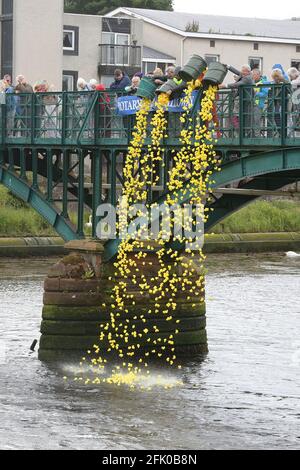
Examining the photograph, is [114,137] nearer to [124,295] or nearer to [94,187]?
[94,187]

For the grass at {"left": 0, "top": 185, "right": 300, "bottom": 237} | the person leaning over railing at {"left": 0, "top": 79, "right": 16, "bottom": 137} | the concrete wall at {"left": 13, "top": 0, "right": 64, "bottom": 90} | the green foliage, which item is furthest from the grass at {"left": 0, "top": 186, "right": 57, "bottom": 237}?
the person leaning over railing at {"left": 0, "top": 79, "right": 16, "bottom": 137}

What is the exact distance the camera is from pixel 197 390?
34094 millimetres

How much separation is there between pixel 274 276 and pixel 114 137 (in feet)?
71.9

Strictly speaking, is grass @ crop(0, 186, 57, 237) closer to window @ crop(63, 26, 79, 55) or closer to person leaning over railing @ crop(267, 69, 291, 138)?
window @ crop(63, 26, 79, 55)

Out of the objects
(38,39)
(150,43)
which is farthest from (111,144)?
(150,43)

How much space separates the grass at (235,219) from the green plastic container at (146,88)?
3318 centimetres

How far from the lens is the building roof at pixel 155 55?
85812mm

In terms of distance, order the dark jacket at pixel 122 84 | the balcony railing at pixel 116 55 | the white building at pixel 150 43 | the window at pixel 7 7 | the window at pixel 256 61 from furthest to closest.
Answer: the window at pixel 256 61 < the balcony railing at pixel 116 55 < the white building at pixel 150 43 < the window at pixel 7 7 < the dark jacket at pixel 122 84

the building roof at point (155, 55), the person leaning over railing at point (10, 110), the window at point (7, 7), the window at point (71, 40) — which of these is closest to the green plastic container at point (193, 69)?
the person leaning over railing at point (10, 110)

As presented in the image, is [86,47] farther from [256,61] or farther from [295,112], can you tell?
[295,112]

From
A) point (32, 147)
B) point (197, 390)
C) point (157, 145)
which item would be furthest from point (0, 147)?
point (197, 390)

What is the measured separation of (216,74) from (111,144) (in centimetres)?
485

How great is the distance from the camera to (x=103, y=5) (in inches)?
4144

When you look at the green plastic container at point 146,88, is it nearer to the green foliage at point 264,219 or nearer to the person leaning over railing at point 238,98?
the person leaning over railing at point 238,98
